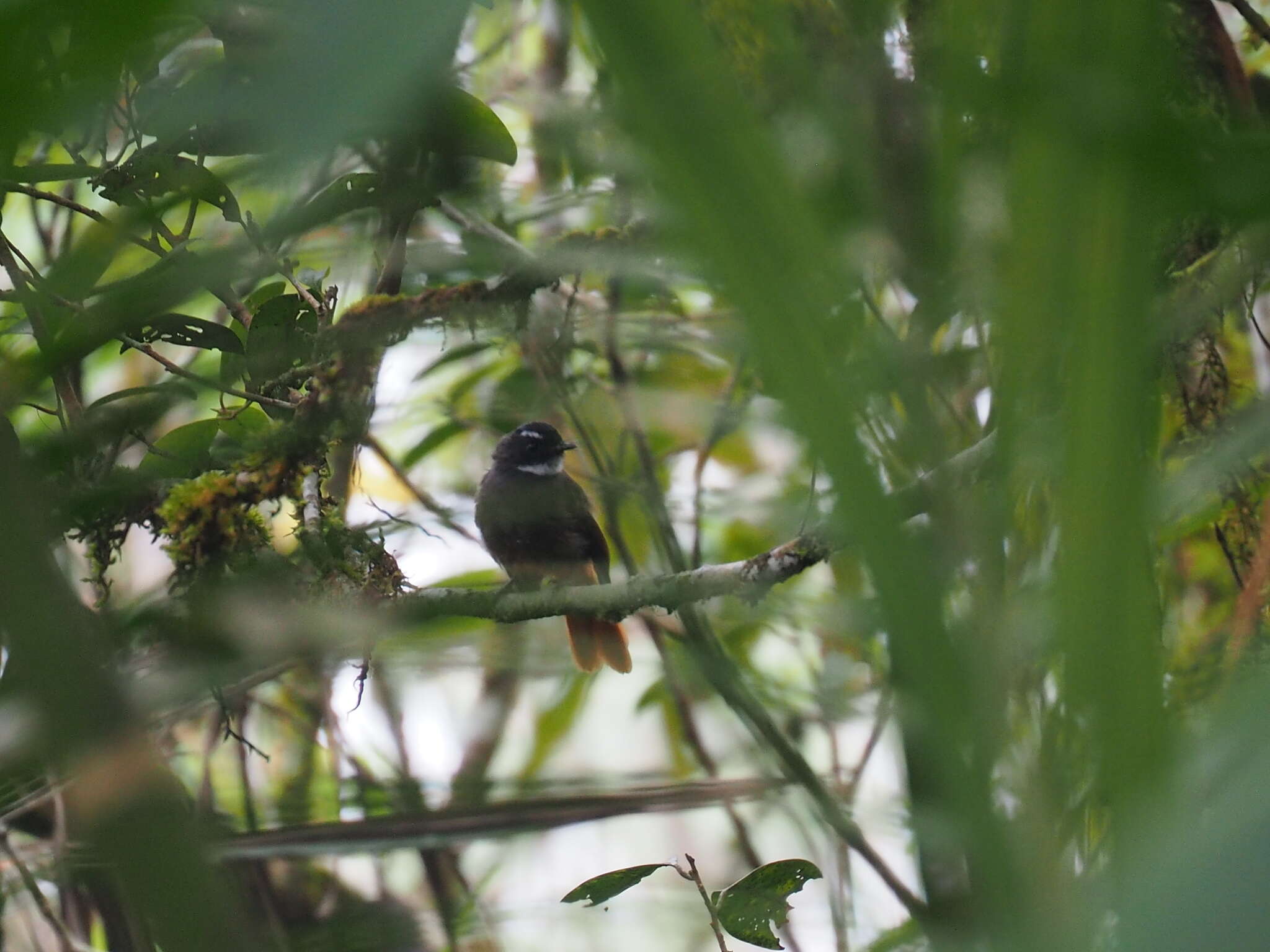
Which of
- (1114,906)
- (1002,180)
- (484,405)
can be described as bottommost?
(1114,906)

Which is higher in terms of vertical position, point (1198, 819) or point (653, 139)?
point (653, 139)

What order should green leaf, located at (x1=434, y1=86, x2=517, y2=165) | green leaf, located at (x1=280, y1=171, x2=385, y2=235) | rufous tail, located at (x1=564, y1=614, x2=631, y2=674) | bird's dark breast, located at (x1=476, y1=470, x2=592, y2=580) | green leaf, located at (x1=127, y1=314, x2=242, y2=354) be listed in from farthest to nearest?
rufous tail, located at (x1=564, y1=614, x2=631, y2=674) → bird's dark breast, located at (x1=476, y1=470, x2=592, y2=580) → green leaf, located at (x1=127, y1=314, x2=242, y2=354) → green leaf, located at (x1=434, y1=86, x2=517, y2=165) → green leaf, located at (x1=280, y1=171, x2=385, y2=235)

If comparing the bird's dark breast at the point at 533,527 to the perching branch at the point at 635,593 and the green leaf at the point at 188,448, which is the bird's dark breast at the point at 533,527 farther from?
the green leaf at the point at 188,448

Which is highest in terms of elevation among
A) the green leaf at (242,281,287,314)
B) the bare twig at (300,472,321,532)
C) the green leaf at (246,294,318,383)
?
the green leaf at (242,281,287,314)

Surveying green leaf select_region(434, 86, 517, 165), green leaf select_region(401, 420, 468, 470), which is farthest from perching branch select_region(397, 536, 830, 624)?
green leaf select_region(401, 420, 468, 470)

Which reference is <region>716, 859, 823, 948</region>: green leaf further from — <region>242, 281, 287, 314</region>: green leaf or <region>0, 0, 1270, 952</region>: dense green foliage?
<region>242, 281, 287, 314</region>: green leaf

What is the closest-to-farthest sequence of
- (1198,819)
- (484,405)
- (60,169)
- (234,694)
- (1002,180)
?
(1198,819), (1002,180), (60,169), (234,694), (484,405)

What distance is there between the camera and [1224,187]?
395mm

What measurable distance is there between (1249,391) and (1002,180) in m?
3.10

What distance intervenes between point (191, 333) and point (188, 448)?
0.27 m

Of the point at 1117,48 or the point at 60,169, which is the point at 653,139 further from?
the point at 60,169

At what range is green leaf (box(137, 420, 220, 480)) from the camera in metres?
2.09

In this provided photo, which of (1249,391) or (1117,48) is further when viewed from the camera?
(1249,391)

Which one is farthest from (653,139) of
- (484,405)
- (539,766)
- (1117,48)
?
(539,766)
